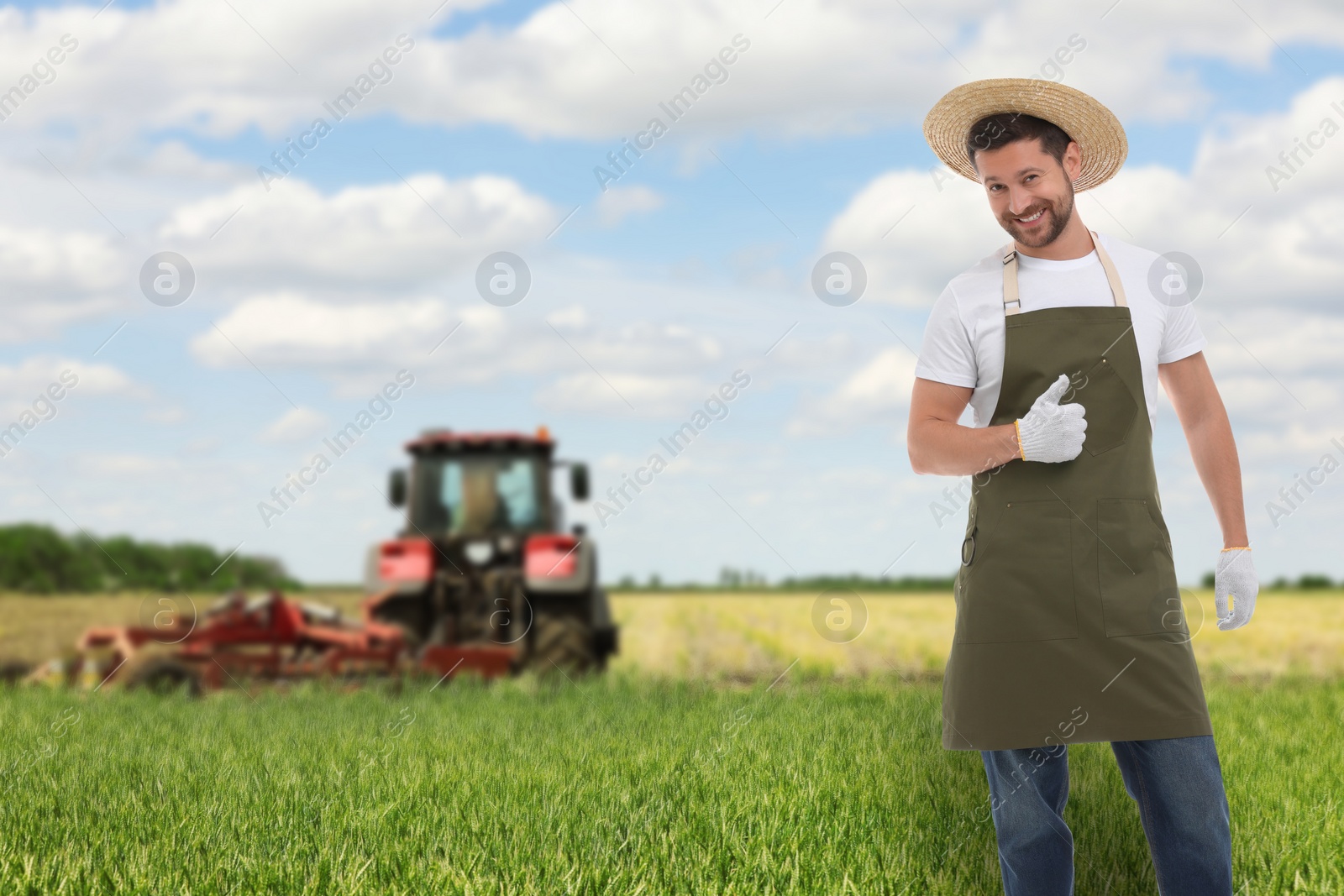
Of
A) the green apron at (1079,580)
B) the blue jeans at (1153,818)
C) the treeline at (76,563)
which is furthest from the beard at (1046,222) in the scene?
the treeline at (76,563)

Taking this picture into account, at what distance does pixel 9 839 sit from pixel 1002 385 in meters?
3.52

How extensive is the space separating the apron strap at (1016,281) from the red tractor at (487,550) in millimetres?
6077

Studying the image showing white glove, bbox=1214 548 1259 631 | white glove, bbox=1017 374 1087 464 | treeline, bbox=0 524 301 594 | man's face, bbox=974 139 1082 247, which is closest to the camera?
white glove, bbox=1017 374 1087 464

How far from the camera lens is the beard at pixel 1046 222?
2.89 metres

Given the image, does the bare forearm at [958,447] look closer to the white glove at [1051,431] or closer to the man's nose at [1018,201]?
the white glove at [1051,431]

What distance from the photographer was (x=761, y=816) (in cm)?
396

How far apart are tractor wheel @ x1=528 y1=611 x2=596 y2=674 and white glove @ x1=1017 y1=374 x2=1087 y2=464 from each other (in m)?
6.58

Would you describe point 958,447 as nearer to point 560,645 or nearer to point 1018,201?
→ point 1018,201

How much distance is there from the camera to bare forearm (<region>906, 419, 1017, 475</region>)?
2734 mm

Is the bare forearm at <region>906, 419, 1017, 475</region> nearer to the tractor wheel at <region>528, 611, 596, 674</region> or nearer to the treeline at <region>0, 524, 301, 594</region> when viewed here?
the tractor wheel at <region>528, 611, 596, 674</region>

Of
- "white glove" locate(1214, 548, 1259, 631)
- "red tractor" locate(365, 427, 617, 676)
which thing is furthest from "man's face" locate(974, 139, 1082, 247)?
"red tractor" locate(365, 427, 617, 676)

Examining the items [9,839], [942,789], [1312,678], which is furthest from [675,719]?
[1312,678]

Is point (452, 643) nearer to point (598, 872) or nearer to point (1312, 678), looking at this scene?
point (598, 872)

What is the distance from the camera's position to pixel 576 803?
162 inches
